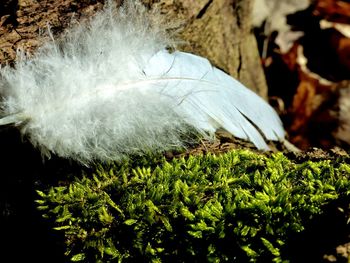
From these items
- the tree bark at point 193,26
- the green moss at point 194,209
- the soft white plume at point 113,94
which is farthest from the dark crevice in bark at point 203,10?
the green moss at point 194,209

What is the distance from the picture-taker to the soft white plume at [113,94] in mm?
1759

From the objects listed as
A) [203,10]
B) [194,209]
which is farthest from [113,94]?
[203,10]

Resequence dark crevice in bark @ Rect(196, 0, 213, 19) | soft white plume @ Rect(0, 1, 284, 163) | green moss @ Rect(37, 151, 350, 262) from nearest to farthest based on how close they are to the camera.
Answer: green moss @ Rect(37, 151, 350, 262)
soft white plume @ Rect(0, 1, 284, 163)
dark crevice in bark @ Rect(196, 0, 213, 19)

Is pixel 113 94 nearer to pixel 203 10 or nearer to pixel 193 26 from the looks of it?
pixel 193 26

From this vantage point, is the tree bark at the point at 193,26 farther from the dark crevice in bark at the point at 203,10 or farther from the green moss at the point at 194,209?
the green moss at the point at 194,209

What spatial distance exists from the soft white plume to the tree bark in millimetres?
143

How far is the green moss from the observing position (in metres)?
1.46

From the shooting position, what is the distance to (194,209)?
1.54 metres

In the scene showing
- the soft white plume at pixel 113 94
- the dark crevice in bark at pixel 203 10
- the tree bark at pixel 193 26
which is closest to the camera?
the soft white plume at pixel 113 94

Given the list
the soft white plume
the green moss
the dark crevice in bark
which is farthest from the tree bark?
the green moss

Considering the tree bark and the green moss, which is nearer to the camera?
the green moss

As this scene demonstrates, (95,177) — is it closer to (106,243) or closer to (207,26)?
(106,243)

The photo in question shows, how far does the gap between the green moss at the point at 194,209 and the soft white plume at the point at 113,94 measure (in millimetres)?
170

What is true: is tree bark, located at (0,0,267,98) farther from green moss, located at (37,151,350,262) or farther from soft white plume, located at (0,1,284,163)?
green moss, located at (37,151,350,262)
